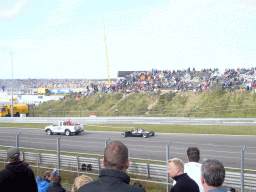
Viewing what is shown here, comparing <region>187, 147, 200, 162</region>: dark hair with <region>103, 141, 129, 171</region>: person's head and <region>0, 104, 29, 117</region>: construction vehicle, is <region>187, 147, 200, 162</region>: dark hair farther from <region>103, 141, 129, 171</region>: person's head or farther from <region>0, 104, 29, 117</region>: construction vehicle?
<region>0, 104, 29, 117</region>: construction vehicle

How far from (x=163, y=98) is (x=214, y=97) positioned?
24.5 ft

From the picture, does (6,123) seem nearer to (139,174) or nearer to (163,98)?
(163,98)

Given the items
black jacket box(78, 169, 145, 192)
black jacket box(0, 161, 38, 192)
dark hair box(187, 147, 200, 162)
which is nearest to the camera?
black jacket box(78, 169, 145, 192)

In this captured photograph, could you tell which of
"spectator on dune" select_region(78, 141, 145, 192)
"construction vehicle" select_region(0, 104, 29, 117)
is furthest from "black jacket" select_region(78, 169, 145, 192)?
"construction vehicle" select_region(0, 104, 29, 117)

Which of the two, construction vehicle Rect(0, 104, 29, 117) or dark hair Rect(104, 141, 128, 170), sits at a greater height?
dark hair Rect(104, 141, 128, 170)

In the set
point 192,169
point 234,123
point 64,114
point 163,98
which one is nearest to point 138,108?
point 163,98

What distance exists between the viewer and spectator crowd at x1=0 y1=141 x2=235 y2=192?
202 centimetres

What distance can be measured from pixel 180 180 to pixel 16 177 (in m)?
2.23

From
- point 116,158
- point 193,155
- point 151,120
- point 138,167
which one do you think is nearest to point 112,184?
point 116,158

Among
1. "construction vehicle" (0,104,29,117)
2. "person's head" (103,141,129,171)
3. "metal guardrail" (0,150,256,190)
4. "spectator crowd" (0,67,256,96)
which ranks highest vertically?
"spectator crowd" (0,67,256,96)

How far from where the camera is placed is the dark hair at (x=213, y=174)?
257 centimetres

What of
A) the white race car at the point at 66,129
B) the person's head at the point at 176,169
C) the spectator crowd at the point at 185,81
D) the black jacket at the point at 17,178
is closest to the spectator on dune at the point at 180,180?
the person's head at the point at 176,169

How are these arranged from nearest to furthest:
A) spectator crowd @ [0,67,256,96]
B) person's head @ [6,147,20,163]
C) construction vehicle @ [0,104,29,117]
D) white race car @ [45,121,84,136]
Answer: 1. person's head @ [6,147,20,163]
2. white race car @ [45,121,84,136]
3. spectator crowd @ [0,67,256,96]
4. construction vehicle @ [0,104,29,117]

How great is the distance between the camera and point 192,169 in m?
4.00
